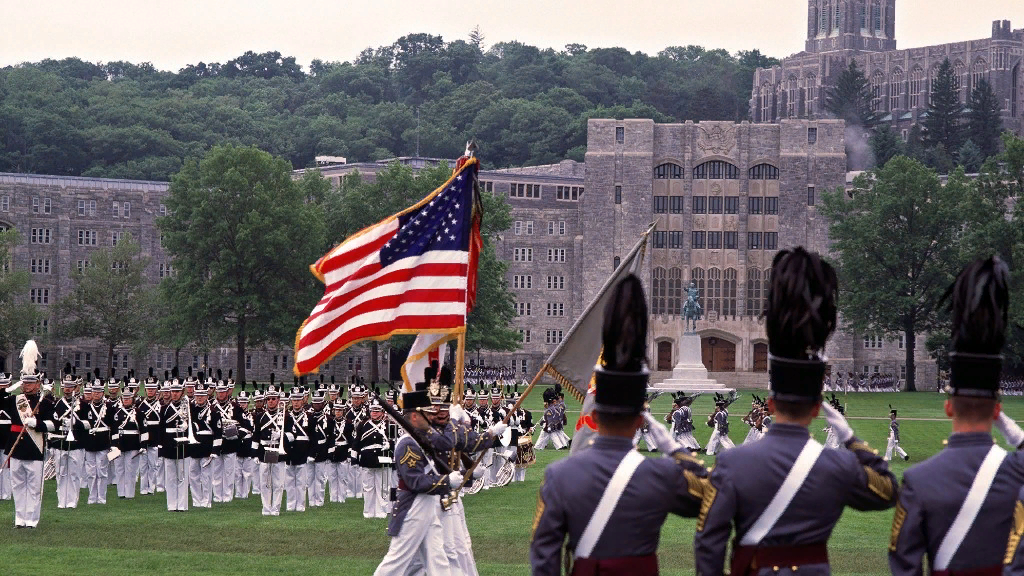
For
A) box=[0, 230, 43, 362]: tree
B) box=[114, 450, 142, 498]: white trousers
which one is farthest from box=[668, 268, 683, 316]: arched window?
box=[114, 450, 142, 498]: white trousers

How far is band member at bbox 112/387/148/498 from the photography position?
26109 mm

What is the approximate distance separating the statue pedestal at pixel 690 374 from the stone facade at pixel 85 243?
92.0 ft

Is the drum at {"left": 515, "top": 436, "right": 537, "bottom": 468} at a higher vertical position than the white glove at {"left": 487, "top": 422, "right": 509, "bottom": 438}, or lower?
lower

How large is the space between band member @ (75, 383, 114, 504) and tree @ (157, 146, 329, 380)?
54.2 metres

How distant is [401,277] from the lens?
1545 centimetres

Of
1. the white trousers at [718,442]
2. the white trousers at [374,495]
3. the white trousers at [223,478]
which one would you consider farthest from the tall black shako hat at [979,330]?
the white trousers at [718,442]

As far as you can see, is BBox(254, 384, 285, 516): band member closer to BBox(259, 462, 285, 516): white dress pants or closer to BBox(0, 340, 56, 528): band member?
BBox(259, 462, 285, 516): white dress pants

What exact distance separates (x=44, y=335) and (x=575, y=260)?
37854 millimetres

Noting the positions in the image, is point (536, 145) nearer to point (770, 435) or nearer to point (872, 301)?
point (872, 301)

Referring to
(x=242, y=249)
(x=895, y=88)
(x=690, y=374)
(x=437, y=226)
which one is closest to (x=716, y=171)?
(x=690, y=374)

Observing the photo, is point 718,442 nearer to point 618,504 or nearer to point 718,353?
point 618,504

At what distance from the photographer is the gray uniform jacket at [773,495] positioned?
26.0 ft

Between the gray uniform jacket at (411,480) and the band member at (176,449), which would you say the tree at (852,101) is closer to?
the band member at (176,449)

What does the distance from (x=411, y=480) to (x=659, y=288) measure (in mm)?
97958
